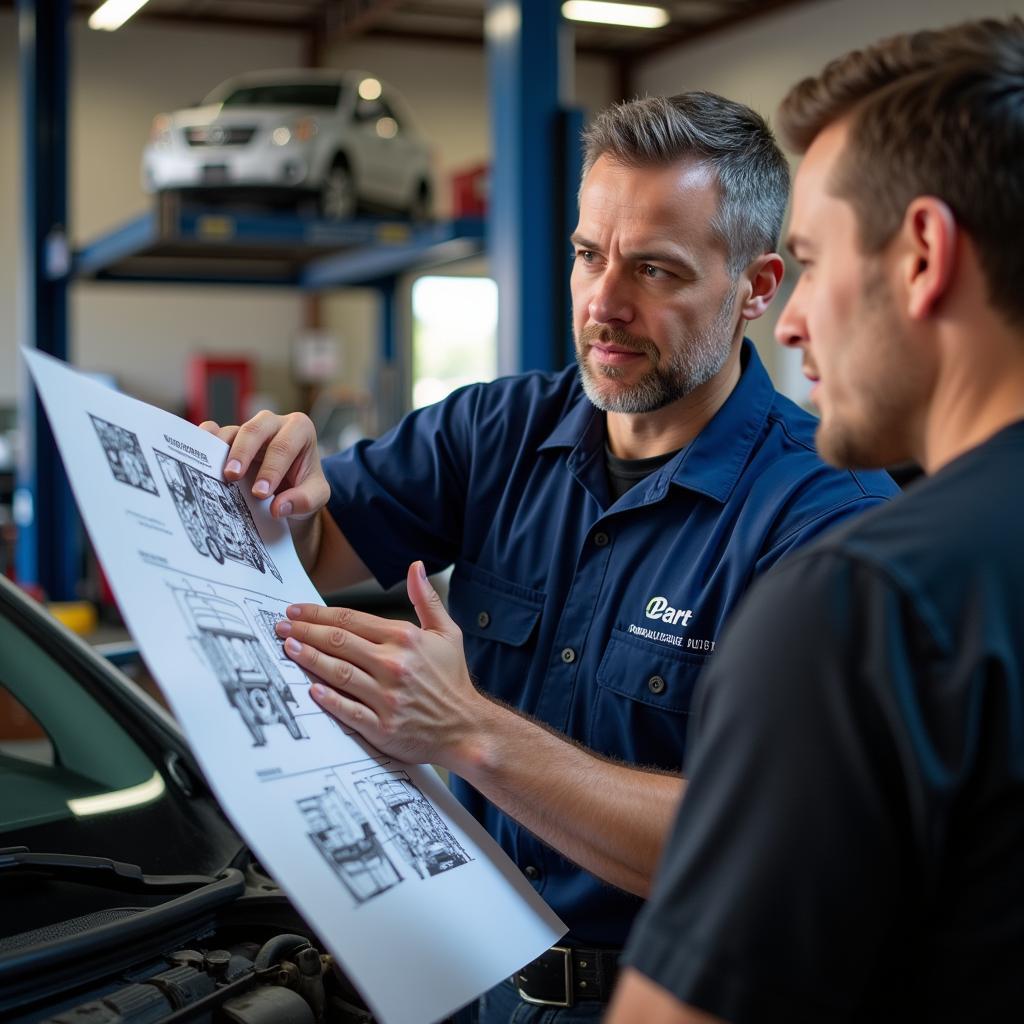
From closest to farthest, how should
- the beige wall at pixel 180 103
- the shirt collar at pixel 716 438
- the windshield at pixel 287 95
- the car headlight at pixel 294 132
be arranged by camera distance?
the shirt collar at pixel 716 438 < the car headlight at pixel 294 132 < the windshield at pixel 287 95 < the beige wall at pixel 180 103

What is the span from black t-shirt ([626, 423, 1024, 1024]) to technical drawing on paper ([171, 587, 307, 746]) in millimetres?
498

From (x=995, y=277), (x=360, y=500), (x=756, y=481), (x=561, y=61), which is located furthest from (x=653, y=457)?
(x=561, y=61)

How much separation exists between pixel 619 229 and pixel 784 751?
1.10 metres

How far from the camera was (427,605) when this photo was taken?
146 cm

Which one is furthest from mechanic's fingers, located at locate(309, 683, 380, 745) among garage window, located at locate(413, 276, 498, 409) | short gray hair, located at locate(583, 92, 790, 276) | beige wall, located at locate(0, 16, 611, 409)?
garage window, located at locate(413, 276, 498, 409)

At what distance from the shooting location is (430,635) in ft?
4.65

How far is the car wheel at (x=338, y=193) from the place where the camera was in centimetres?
842

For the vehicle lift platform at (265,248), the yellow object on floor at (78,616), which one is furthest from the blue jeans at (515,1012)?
the yellow object on floor at (78,616)

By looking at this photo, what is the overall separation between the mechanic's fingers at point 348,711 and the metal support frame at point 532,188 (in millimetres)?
2577

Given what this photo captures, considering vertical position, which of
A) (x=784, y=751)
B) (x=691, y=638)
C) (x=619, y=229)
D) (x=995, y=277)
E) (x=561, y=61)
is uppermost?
(x=561, y=61)

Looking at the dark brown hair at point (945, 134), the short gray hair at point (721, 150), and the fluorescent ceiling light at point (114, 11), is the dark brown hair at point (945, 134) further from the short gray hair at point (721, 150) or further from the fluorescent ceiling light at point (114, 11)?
the fluorescent ceiling light at point (114, 11)

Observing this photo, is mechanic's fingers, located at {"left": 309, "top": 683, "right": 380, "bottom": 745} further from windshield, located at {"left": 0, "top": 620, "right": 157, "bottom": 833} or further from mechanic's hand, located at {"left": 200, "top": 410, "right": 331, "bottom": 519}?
windshield, located at {"left": 0, "top": 620, "right": 157, "bottom": 833}

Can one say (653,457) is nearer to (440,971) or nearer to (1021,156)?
(440,971)

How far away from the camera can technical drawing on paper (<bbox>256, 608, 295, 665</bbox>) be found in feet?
4.37
